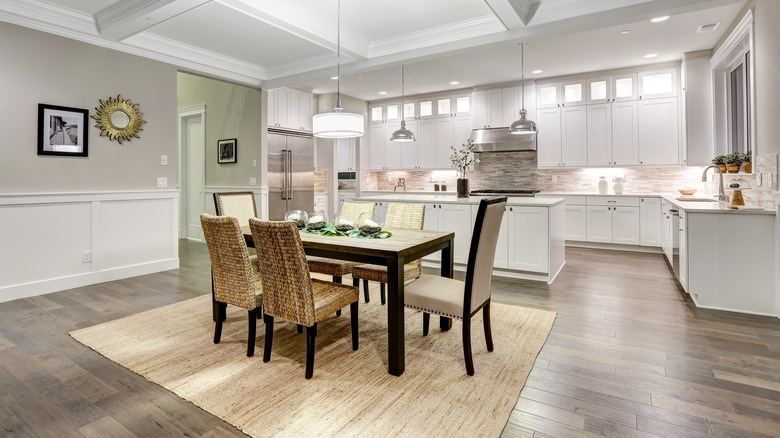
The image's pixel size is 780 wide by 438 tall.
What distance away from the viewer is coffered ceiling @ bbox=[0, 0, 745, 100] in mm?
3619

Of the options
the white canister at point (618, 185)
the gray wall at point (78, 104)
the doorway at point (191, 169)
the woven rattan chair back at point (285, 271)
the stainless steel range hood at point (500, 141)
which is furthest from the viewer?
the doorway at point (191, 169)

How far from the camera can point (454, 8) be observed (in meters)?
3.99

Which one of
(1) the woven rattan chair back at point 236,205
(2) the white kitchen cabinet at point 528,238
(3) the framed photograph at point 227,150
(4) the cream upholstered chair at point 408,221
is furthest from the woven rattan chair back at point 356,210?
(3) the framed photograph at point 227,150

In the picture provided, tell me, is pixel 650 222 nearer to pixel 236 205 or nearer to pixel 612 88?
pixel 612 88

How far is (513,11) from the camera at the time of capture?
11.7 feet

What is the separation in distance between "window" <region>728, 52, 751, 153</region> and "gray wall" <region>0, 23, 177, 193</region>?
6.60 metres

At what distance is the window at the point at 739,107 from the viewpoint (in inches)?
175

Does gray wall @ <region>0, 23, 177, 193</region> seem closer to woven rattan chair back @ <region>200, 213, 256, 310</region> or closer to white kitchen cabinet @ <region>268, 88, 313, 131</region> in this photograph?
white kitchen cabinet @ <region>268, 88, 313, 131</region>

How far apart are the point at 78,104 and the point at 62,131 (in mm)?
326

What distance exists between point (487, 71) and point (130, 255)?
17.9ft

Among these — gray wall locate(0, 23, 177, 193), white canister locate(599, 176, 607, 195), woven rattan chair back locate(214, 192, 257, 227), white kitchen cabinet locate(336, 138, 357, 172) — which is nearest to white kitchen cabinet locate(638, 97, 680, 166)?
white canister locate(599, 176, 607, 195)

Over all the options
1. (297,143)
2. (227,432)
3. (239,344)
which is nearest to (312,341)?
(227,432)

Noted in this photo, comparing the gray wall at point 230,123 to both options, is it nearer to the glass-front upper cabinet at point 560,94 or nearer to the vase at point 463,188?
the vase at point 463,188

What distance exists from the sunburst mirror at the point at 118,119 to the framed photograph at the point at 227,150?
1.88 m
